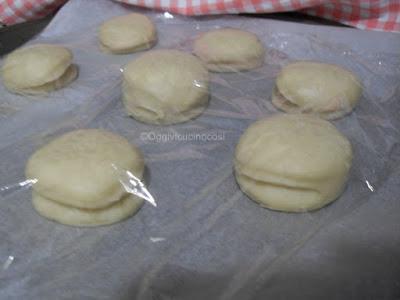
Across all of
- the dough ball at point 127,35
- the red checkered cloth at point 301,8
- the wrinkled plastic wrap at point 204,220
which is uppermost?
the red checkered cloth at point 301,8

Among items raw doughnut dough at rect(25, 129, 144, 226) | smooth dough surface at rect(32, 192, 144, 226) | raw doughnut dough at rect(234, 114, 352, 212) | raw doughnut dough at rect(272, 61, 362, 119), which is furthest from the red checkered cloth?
smooth dough surface at rect(32, 192, 144, 226)

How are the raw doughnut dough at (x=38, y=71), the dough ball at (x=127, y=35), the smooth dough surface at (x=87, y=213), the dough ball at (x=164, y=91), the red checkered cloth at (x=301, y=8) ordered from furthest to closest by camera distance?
1. the red checkered cloth at (x=301, y=8)
2. the dough ball at (x=127, y=35)
3. the raw doughnut dough at (x=38, y=71)
4. the dough ball at (x=164, y=91)
5. the smooth dough surface at (x=87, y=213)

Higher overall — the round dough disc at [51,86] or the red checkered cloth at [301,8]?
the red checkered cloth at [301,8]

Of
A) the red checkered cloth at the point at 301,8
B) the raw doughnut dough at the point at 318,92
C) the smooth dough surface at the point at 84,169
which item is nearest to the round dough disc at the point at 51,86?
the smooth dough surface at the point at 84,169

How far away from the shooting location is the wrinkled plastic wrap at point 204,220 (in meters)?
1.13

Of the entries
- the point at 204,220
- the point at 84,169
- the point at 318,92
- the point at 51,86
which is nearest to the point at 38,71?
the point at 51,86

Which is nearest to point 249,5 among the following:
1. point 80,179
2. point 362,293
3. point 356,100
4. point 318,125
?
point 356,100

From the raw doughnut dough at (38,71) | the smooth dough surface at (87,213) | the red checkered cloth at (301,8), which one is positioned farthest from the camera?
the red checkered cloth at (301,8)

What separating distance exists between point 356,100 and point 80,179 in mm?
945

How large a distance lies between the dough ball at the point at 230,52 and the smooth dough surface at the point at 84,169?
2.00ft

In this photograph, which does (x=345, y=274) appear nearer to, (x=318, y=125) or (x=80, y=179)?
(x=318, y=125)

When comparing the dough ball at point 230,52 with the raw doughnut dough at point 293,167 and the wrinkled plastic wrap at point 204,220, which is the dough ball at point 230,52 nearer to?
the wrinkled plastic wrap at point 204,220

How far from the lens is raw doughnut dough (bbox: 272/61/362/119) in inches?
62.3

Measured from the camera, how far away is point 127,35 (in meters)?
1.91
